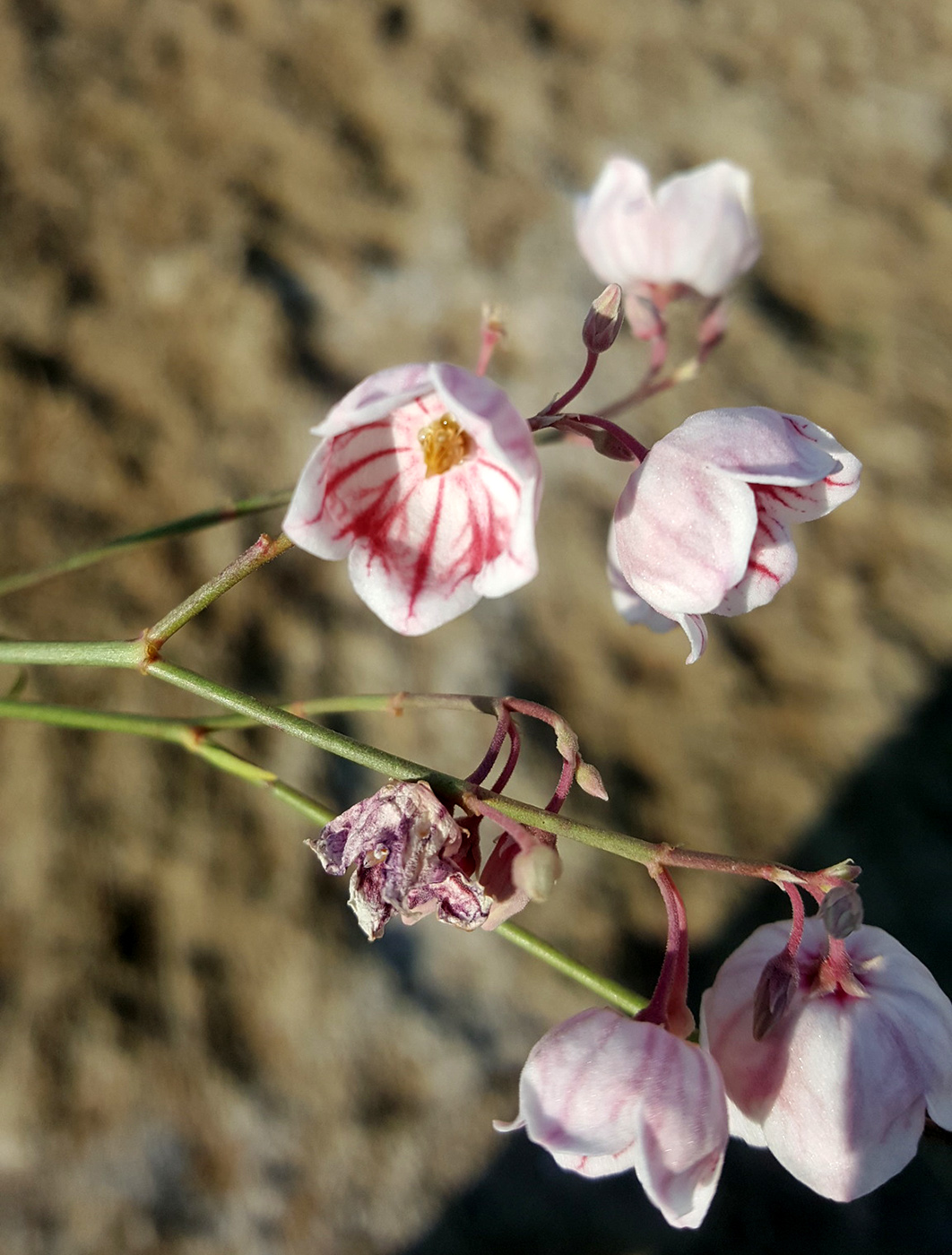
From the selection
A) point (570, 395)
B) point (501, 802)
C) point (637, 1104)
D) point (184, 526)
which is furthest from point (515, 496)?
point (637, 1104)

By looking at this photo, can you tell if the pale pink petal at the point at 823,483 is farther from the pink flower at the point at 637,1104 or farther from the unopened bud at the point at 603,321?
the pink flower at the point at 637,1104

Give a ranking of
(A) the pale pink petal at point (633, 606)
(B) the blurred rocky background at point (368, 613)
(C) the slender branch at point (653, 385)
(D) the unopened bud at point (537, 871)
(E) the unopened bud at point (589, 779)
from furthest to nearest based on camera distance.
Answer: (B) the blurred rocky background at point (368, 613) < (C) the slender branch at point (653, 385) < (A) the pale pink petal at point (633, 606) < (E) the unopened bud at point (589, 779) < (D) the unopened bud at point (537, 871)

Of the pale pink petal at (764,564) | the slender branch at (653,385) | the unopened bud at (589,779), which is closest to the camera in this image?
the unopened bud at (589,779)

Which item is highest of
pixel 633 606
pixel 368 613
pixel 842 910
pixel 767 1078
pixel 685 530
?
pixel 685 530

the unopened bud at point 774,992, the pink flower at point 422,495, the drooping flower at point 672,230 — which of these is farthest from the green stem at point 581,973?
the drooping flower at point 672,230

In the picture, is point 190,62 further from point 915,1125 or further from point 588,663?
point 915,1125

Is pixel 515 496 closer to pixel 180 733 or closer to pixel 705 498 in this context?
pixel 705 498
